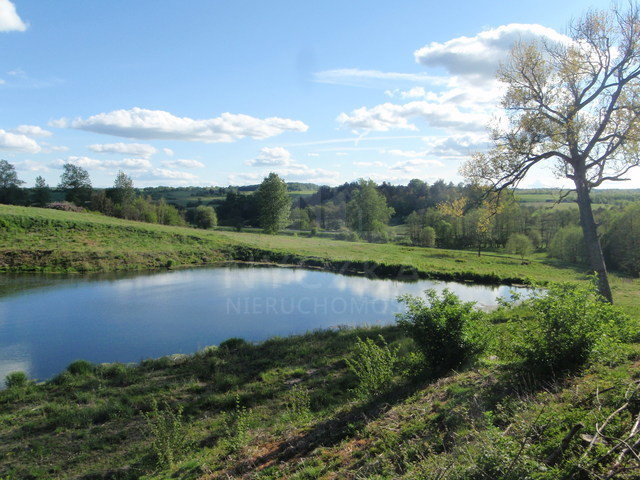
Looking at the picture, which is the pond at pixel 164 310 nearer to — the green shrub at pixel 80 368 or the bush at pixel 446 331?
the green shrub at pixel 80 368

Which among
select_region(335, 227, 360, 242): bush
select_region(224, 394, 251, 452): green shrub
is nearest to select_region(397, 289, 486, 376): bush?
select_region(224, 394, 251, 452): green shrub

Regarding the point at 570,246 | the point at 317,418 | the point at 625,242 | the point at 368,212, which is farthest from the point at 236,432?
the point at 368,212

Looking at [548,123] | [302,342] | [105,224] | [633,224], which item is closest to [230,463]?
[302,342]

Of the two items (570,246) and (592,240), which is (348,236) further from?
(592,240)

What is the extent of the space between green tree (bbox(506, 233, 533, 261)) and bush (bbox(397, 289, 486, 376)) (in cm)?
4891

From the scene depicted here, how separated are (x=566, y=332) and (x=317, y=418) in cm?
476

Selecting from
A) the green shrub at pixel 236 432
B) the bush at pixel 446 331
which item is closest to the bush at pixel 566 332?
the bush at pixel 446 331

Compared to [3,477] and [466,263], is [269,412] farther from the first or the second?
[466,263]

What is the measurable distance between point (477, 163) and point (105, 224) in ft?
139

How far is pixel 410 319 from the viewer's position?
26.5 feet

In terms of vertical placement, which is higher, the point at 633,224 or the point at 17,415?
the point at 633,224

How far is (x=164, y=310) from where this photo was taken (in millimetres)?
22172

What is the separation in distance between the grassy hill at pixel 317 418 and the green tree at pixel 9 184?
240 feet

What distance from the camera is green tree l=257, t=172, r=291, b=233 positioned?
65.0 m
